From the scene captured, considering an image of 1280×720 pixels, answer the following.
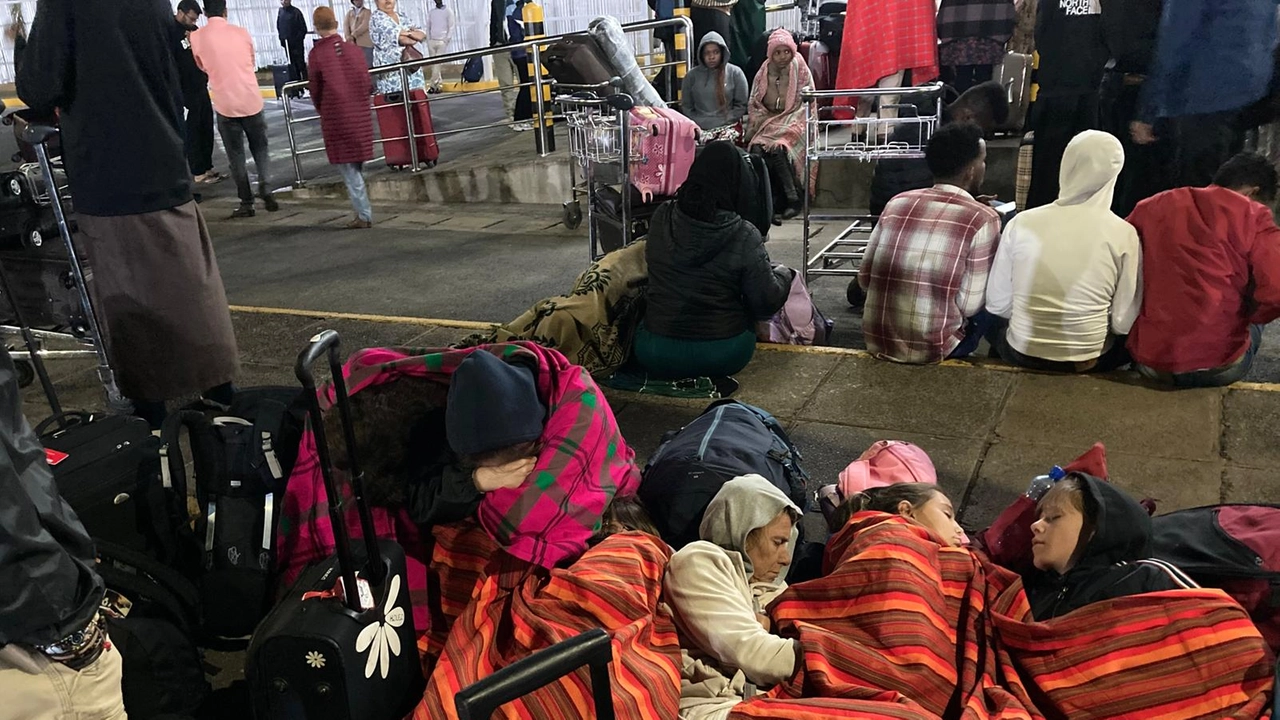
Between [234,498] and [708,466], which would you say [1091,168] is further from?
[234,498]

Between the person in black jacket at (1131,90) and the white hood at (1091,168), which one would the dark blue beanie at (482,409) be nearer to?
the white hood at (1091,168)

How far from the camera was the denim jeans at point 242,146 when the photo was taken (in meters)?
8.71

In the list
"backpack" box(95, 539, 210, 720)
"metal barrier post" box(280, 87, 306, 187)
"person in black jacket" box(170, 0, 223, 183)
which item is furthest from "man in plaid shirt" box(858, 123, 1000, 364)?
"person in black jacket" box(170, 0, 223, 183)

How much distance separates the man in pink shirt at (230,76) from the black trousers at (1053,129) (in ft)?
20.8

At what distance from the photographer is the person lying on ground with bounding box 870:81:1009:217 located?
557cm

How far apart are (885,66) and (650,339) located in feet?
10.7

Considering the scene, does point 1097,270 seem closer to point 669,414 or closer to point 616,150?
point 669,414

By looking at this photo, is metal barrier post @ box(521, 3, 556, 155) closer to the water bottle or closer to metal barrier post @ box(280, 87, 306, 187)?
metal barrier post @ box(280, 87, 306, 187)

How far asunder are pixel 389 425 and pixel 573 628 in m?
0.71

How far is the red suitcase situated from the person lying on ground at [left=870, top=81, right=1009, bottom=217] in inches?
211

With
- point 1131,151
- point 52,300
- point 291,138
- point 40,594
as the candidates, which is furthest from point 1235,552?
point 291,138

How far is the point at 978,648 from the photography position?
225 cm

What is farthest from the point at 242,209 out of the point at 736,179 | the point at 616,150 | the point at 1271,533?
the point at 1271,533

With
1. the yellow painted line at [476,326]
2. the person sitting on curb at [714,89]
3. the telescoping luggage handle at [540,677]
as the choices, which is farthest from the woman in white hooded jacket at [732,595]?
the person sitting on curb at [714,89]
